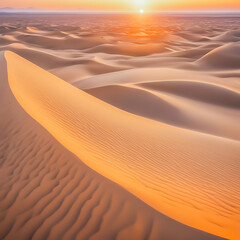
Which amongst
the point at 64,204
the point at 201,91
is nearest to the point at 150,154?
Result: the point at 64,204

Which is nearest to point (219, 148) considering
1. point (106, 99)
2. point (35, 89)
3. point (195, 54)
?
point (35, 89)

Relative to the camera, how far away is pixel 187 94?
9469 mm

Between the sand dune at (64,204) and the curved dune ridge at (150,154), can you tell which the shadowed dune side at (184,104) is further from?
the sand dune at (64,204)

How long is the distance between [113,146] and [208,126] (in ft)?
12.1

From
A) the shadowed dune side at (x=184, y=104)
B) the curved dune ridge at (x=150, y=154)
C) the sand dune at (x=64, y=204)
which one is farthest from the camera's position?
the shadowed dune side at (x=184, y=104)

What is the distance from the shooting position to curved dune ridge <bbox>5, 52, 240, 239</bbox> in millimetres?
2744

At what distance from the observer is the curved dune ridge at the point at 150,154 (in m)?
2.74

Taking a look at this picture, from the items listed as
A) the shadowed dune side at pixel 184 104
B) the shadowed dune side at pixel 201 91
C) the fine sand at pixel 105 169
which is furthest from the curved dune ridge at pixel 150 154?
the shadowed dune side at pixel 201 91

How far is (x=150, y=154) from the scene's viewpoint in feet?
13.6

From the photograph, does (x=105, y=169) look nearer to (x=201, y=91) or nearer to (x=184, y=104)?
(x=184, y=104)

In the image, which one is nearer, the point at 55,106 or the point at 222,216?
the point at 222,216

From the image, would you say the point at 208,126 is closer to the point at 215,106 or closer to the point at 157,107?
the point at 157,107

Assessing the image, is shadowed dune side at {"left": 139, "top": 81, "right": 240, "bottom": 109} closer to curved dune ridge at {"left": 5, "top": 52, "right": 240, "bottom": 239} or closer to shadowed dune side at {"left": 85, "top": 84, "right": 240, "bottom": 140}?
shadowed dune side at {"left": 85, "top": 84, "right": 240, "bottom": 140}

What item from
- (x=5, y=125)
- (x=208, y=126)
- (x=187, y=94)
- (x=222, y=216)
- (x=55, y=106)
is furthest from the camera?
(x=187, y=94)
